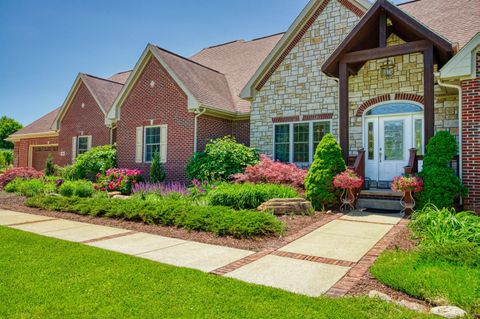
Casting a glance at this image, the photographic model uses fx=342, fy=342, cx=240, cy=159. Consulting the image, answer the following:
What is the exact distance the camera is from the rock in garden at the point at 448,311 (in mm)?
3348

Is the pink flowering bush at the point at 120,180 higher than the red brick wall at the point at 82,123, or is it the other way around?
the red brick wall at the point at 82,123

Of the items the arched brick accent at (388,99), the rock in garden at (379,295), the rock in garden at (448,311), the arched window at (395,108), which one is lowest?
the rock in garden at (379,295)

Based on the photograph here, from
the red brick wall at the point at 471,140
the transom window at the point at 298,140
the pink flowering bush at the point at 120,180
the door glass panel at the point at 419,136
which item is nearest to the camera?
the red brick wall at the point at 471,140

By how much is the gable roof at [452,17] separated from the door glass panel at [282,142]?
6.18 meters

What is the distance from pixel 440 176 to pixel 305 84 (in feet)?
21.5

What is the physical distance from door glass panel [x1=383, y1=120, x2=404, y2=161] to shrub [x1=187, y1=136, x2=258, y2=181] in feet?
15.2

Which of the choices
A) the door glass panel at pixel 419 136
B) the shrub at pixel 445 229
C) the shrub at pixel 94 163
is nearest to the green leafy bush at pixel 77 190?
the shrub at pixel 94 163

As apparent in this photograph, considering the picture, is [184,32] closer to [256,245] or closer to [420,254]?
[256,245]

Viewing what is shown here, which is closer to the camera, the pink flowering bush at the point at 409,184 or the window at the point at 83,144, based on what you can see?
the pink flowering bush at the point at 409,184

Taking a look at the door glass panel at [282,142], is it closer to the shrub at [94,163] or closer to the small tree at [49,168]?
the shrub at [94,163]

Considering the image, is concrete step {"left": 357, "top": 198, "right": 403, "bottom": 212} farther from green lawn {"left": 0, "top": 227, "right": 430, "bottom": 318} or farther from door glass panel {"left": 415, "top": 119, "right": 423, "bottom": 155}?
green lawn {"left": 0, "top": 227, "right": 430, "bottom": 318}

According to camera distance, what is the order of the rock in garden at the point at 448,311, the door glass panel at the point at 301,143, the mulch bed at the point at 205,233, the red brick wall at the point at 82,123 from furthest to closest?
1. the red brick wall at the point at 82,123
2. the door glass panel at the point at 301,143
3. the mulch bed at the point at 205,233
4. the rock in garden at the point at 448,311

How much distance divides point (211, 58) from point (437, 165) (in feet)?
49.2

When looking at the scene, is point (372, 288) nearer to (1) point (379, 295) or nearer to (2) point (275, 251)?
(1) point (379, 295)
